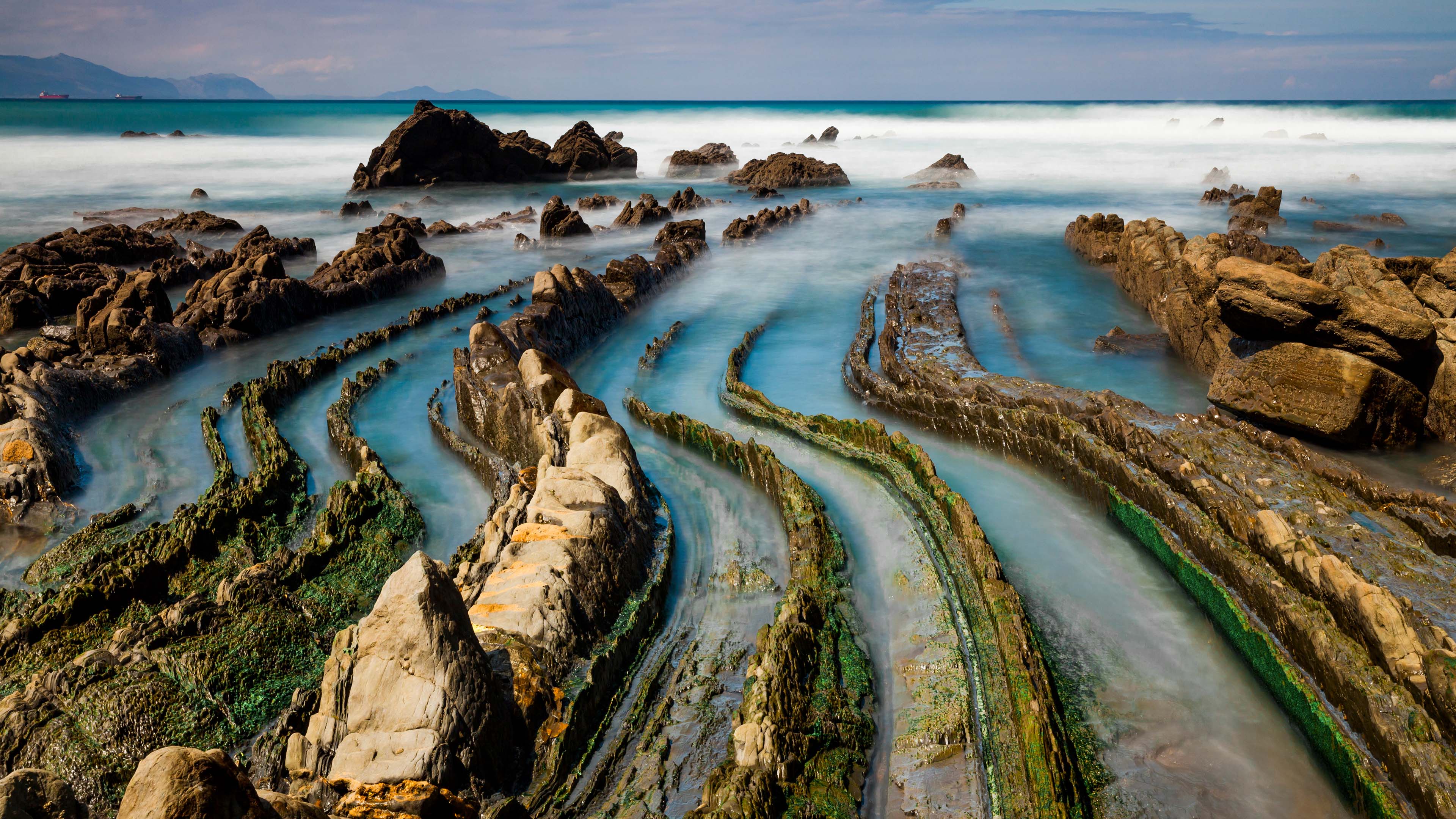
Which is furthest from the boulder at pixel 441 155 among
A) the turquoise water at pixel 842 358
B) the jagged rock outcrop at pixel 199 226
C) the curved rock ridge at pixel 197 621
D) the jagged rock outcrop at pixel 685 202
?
the curved rock ridge at pixel 197 621

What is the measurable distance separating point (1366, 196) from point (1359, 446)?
4689 centimetres

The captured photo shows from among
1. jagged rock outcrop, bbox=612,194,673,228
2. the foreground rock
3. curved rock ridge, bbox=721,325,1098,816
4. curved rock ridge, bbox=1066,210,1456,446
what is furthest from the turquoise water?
the foreground rock

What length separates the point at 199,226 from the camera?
3466 centimetres

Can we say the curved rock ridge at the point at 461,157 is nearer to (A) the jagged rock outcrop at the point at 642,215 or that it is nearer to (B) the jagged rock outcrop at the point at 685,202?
(B) the jagged rock outcrop at the point at 685,202

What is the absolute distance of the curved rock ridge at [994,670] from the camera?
19.2ft

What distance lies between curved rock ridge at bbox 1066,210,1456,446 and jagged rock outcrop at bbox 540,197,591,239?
25.1 m

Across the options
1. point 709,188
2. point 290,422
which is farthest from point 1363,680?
point 709,188

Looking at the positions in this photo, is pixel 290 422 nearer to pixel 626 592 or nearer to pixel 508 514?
pixel 508 514

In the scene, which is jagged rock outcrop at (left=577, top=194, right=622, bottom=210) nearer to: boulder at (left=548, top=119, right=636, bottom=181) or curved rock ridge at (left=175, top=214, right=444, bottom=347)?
curved rock ridge at (left=175, top=214, right=444, bottom=347)

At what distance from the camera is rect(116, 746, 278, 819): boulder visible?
373 cm

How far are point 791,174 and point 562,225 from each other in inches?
940

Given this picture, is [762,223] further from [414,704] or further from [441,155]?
[414,704]

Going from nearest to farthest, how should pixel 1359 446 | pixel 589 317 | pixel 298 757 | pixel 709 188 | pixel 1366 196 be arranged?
pixel 298 757 → pixel 1359 446 → pixel 589 317 → pixel 1366 196 → pixel 709 188

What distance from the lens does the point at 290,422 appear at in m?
14.1
